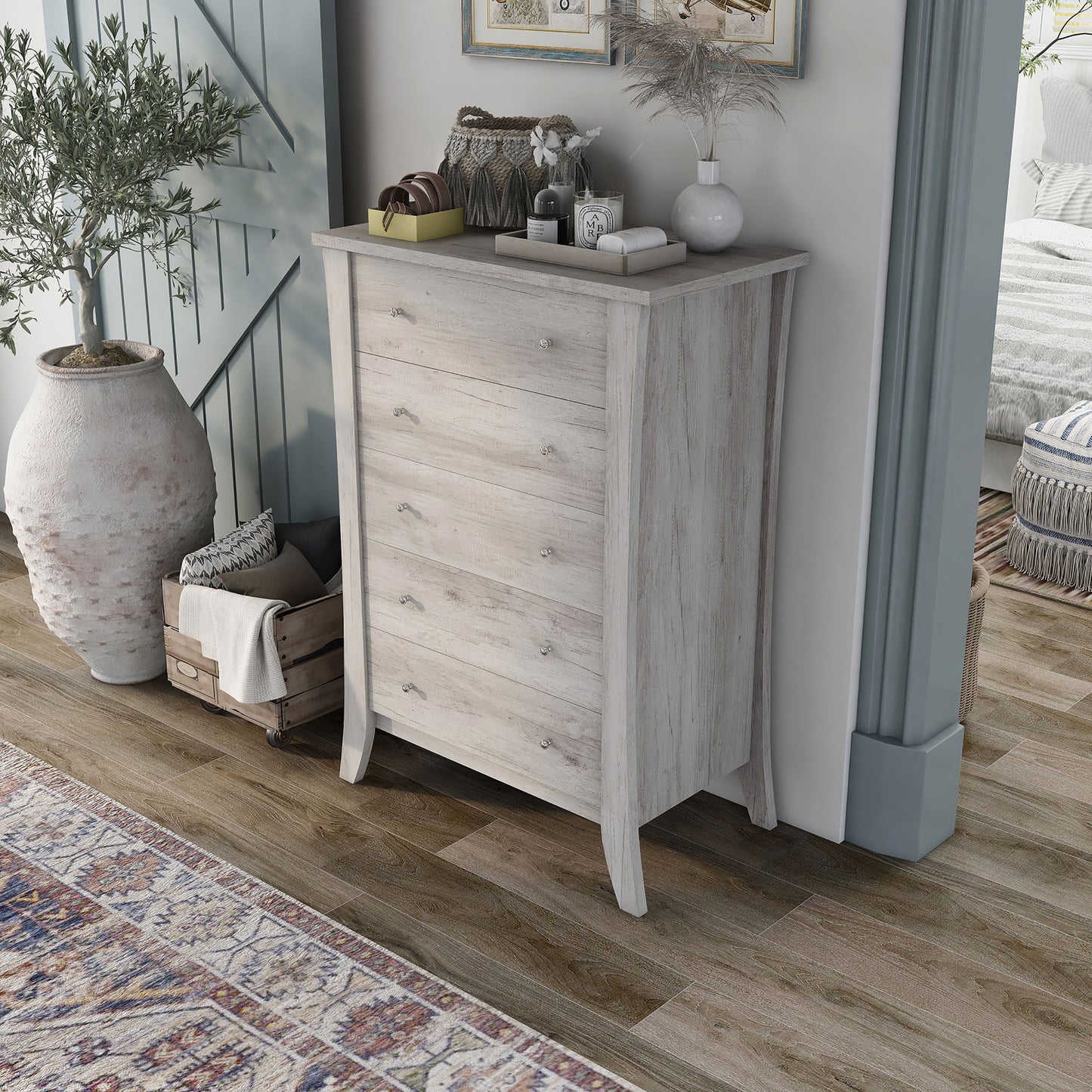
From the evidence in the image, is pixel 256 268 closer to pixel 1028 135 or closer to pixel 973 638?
pixel 973 638

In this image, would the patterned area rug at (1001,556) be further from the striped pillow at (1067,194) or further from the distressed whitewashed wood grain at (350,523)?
the striped pillow at (1067,194)

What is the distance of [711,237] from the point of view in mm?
2232

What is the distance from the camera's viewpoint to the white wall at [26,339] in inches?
141

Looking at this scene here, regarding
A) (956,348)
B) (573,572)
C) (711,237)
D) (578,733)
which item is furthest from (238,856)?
(956,348)

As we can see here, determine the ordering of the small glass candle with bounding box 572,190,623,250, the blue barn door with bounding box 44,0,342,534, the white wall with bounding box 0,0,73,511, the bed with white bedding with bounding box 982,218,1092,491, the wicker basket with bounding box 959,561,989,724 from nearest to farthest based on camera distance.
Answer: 1. the small glass candle with bounding box 572,190,623,250
2. the blue barn door with bounding box 44,0,342,534
3. the wicker basket with bounding box 959,561,989,724
4. the white wall with bounding box 0,0,73,511
5. the bed with white bedding with bounding box 982,218,1092,491

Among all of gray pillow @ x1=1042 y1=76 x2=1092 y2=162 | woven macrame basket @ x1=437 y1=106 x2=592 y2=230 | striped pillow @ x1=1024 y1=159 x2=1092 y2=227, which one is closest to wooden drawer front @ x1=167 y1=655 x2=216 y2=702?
woven macrame basket @ x1=437 y1=106 x2=592 y2=230

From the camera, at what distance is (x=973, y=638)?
304 cm

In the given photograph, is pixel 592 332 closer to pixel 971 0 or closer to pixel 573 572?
pixel 573 572

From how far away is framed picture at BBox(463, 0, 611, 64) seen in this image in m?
2.45

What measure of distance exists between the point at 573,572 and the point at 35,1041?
3.70ft

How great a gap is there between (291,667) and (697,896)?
39.8 inches

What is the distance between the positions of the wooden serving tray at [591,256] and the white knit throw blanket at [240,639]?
3.25 feet

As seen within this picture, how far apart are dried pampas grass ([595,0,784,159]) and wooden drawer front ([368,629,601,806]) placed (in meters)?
1.01

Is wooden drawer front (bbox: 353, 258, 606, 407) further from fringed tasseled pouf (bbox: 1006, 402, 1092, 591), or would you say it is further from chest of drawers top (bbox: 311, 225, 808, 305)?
fringed tasseled pouf (bbox: 1006, 402, 1092, 591)
